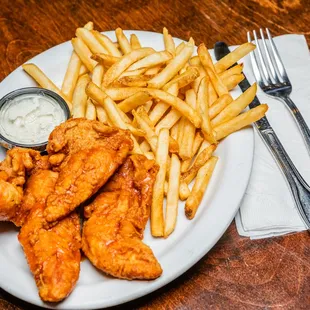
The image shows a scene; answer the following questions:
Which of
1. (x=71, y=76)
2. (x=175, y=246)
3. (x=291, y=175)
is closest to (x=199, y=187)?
(x=175, y=246)

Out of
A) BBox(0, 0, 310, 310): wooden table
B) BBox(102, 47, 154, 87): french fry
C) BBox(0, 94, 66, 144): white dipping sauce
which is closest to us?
BBox(0, 94, 66, 144): white dipping sauce

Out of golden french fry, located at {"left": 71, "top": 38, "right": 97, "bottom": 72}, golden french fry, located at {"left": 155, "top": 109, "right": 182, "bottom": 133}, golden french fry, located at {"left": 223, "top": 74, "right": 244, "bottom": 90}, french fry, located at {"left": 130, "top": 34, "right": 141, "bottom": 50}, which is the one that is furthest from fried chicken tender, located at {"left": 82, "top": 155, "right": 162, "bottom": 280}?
french fry, located at {"left": 130, "top": 34, "right": 141, "bottom": 50}

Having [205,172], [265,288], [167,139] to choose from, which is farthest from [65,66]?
[265,288]

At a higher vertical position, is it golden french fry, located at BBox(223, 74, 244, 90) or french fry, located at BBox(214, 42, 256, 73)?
french fry, located at BBox(214, 42, 256, 73)

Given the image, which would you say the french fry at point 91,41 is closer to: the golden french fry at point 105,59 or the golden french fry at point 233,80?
the golden french fry at point 105,59

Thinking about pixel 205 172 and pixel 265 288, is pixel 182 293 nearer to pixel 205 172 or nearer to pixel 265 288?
pixel 265 288

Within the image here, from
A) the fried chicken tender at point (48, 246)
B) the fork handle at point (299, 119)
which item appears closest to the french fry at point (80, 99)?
the fried chicken tender at point (48, 246)

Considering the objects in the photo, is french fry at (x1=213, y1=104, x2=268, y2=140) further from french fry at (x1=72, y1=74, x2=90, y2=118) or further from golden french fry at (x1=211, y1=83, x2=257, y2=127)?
french fry at (x1=72, y1=74, x2=90, y2=118)
